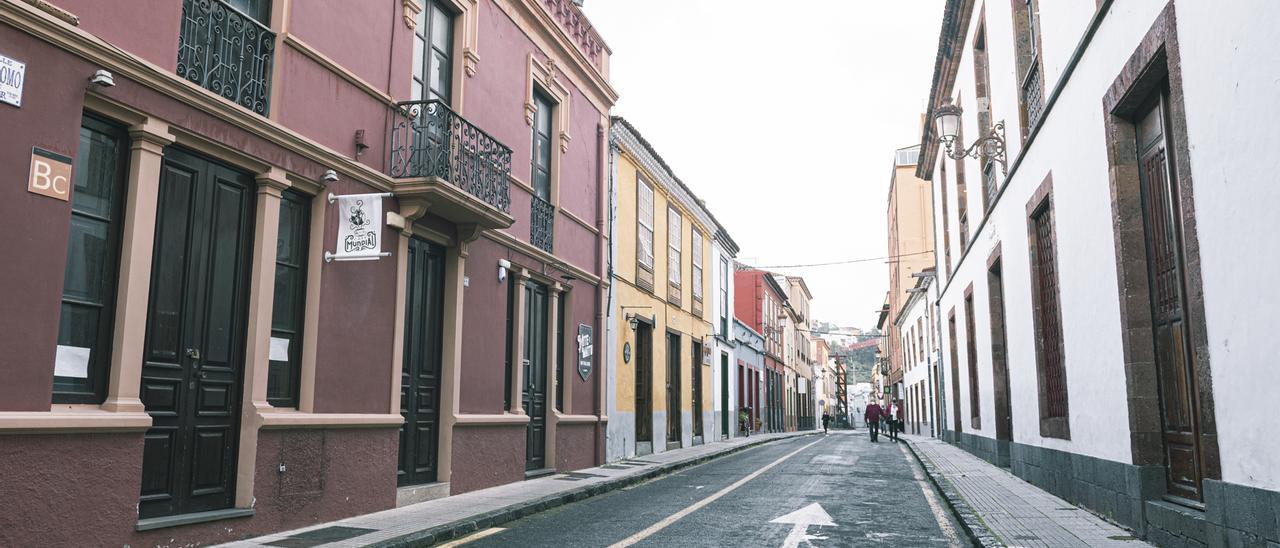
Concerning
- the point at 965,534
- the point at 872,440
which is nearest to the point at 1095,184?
the point at 965,534

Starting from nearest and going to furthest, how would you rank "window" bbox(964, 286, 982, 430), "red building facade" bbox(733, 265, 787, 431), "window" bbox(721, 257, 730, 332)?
1. "window" bbox(964, 286, 982, 430)
2. "window" bbox(721, 257, 730, 332)
3. "red building facade" bbox(733, 265, 787, 431)

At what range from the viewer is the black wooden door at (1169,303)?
7.25 meters

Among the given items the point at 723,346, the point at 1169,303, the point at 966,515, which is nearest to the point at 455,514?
the point at 966,515

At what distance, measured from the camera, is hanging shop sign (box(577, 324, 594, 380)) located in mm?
15867

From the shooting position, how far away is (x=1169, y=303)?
7590mm

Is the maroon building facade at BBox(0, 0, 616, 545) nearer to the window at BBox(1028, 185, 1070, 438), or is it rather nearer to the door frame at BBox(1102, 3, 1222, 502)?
the door frame at BBox(1102, 3, 1222, 502)

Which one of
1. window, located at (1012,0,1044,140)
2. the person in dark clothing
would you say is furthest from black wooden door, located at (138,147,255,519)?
the person in dark clothing

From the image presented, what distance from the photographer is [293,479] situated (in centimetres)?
835

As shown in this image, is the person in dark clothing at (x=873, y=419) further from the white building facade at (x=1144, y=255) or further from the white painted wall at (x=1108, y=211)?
the white building facade at (x=1144, y=255)

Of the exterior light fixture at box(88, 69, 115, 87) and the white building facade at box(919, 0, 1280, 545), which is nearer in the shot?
the white building facade at box(919, 0, 1280, 545)

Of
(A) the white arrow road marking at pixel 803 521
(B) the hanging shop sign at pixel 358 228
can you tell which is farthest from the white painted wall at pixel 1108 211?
(B) the hanging shop sign at pixel 358 228

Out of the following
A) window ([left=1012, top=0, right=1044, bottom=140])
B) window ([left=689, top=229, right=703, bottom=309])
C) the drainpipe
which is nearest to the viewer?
window ([left=1012, top=0, right=1044, bottom=140])

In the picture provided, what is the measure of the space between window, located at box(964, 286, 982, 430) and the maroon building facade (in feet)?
36.4

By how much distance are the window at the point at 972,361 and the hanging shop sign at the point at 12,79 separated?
17.8 m
